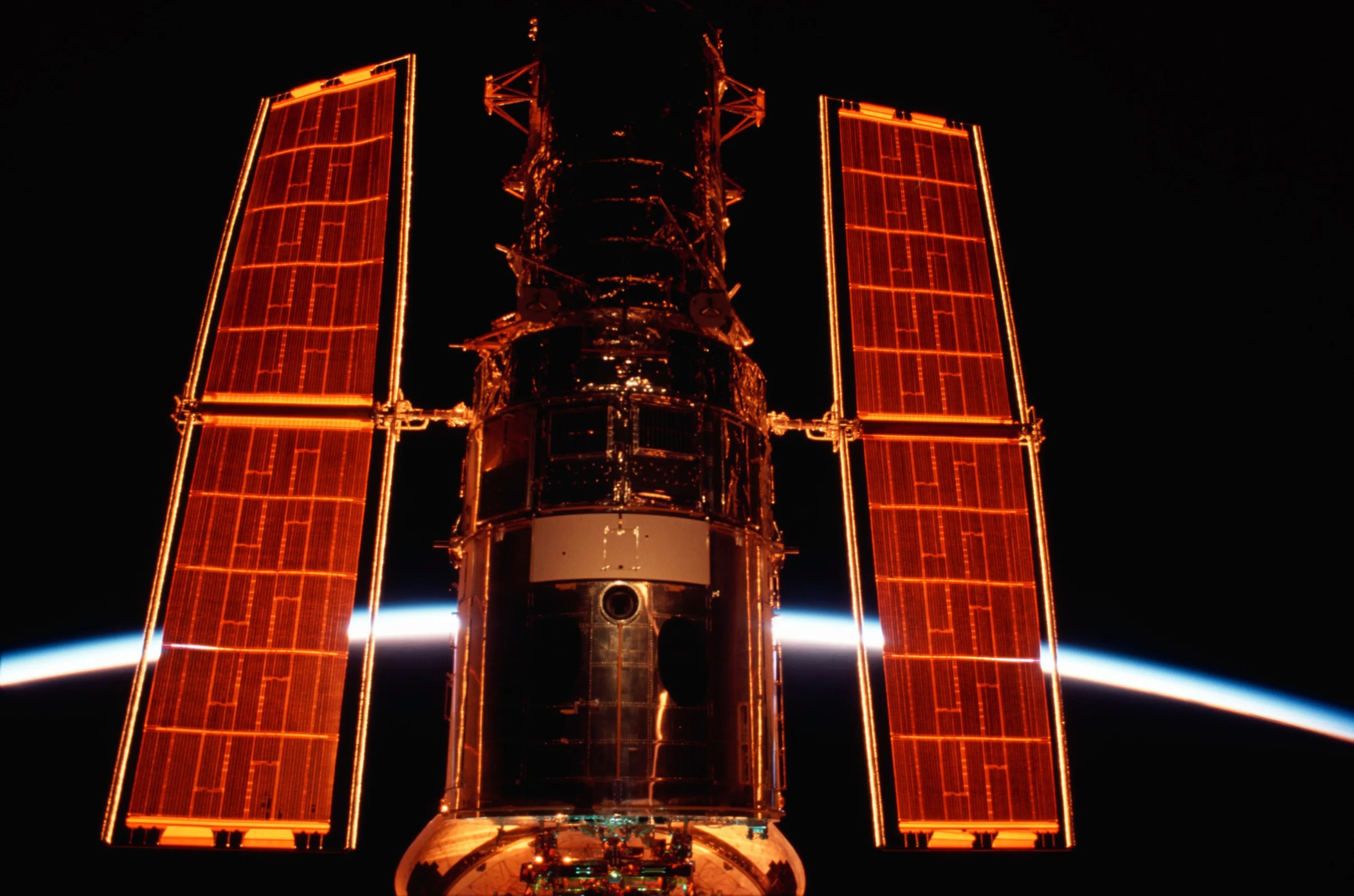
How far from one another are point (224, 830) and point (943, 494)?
7445 millimetres

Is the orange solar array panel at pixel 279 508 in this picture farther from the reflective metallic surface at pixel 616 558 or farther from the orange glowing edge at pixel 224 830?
the reflective metallic surface at pixel 616 558

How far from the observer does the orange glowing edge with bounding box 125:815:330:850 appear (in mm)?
9750

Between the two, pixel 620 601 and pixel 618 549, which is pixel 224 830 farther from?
pixel 618 549

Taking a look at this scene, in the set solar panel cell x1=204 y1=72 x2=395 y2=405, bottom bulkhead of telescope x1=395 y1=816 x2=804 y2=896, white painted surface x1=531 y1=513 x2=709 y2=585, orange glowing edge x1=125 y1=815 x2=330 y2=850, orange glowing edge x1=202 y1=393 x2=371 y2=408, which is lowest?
bottom bulkhead of telescope x1=395 y1=816 x2=804 y2=896

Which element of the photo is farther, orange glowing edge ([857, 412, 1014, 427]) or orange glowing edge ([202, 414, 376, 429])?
A: orange glowing edge ([857, 412, 1014, 427])

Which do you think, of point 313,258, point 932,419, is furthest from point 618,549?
point 313,258

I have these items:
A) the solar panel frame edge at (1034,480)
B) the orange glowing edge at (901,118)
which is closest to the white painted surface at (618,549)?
the solar panel frame edge at (1034,480)

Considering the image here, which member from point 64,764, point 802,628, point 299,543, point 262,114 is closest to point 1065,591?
point 802,628

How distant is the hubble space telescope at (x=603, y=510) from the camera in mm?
9070

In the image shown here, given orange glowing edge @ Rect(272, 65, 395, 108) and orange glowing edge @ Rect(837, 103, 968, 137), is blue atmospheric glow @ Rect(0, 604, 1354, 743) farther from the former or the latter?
orange glowing edge @ Rect(272, 65, 395, 108)

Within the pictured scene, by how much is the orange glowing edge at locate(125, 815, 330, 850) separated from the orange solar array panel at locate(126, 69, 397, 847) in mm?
14

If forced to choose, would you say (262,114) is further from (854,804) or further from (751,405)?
(854,804)

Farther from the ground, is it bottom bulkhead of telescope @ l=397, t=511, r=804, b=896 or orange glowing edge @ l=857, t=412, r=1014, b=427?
orange glowing edge @ l=857, t=412, r=1014, b=427

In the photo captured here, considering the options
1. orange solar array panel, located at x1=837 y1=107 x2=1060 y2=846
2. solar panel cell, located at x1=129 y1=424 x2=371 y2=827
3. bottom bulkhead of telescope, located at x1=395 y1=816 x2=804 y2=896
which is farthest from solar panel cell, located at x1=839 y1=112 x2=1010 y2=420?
solar panel cell, located at x1=129 y1=424 x2=371 y2=827
